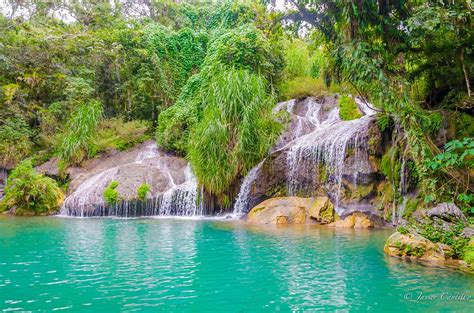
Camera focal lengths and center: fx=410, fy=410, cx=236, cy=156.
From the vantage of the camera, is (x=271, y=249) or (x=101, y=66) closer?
(x=271, y=249)

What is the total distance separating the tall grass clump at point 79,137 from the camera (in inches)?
786

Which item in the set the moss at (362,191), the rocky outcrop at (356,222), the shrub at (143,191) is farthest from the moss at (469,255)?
the shrub at (143,191)

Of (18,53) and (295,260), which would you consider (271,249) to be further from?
(18,53)

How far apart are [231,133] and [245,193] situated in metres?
2.45

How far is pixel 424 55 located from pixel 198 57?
630 inches

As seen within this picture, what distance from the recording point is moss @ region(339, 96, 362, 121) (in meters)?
18.8

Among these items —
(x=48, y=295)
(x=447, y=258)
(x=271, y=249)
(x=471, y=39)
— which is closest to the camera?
(x=48, y=295)

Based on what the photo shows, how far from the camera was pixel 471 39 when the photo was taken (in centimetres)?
1041

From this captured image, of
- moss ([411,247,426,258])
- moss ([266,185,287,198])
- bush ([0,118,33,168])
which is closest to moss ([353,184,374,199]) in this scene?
moss ([266,185,287,198])

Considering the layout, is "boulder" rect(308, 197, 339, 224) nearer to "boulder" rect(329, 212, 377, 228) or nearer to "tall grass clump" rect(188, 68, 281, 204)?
"boulder" rect(329, 212, 377, 228)

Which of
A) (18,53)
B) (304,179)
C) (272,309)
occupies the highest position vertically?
(18,53)

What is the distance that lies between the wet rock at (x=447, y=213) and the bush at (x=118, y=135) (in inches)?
639

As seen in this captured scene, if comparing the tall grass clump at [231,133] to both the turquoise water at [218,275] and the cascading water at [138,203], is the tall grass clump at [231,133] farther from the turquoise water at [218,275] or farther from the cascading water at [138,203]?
the turquoise water at [218,275]

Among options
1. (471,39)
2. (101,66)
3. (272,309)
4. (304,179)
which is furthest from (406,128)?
(101,66)
